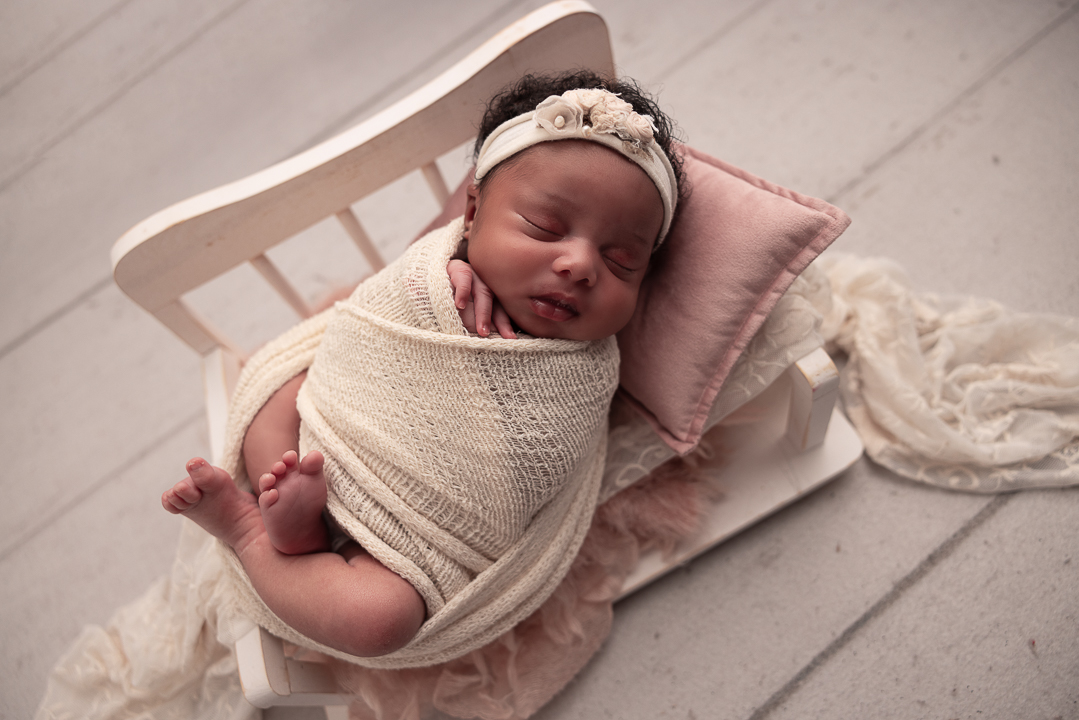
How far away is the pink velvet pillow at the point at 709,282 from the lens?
32.1 inches

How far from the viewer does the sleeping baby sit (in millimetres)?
758

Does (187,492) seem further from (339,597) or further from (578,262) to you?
(578,262)

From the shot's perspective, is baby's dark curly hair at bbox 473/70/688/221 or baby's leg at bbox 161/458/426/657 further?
baby's dark curly hair at bbox 473/70/688/221

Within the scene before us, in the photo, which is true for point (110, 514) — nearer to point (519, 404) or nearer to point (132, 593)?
point (132, 593)

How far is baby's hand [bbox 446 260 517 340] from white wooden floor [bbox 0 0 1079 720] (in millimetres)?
573

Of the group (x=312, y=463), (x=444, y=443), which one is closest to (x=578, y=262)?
(x=444, y=443)

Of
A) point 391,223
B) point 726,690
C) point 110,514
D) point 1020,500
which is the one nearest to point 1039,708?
point 1020,500

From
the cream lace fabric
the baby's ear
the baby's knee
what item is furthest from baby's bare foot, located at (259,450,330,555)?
the cream lace fabric

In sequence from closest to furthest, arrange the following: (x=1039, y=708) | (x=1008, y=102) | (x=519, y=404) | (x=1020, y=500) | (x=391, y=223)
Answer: (x=519, y=404), (x=1039, y=708), (x=1020, y=500), (x=1008, y=102), (x=391, y=223)

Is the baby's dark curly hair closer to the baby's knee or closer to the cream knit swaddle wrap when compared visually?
the cream knit swaddle wrap

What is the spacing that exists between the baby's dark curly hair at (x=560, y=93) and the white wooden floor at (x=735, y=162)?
61 centimetres

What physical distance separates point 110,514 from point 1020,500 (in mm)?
1632

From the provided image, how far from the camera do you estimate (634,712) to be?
102cm

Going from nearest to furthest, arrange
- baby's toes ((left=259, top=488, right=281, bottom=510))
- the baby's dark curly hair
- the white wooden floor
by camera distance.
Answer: baby's toes ((left=259, top=488, right=281, bottom=510)) < the baby's dark curly hair < the white wooden floor
